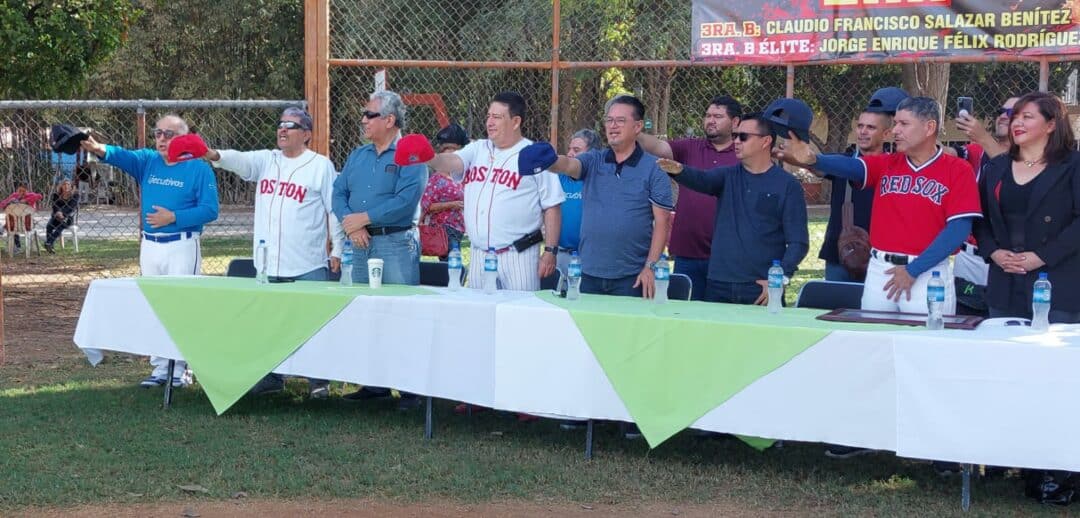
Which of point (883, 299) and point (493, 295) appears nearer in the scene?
point (883, 299)

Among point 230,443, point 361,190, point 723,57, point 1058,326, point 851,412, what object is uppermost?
point 723,57

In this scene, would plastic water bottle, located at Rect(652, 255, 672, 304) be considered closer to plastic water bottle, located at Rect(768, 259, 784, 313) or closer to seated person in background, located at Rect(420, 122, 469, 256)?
→ plastic water bottle, located at Rect(768, 259, 784, 313)

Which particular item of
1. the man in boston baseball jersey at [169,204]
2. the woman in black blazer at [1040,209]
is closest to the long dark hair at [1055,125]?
the woman in black blazer at [1040,209]

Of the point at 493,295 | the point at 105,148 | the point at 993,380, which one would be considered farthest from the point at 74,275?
the point at 993,380

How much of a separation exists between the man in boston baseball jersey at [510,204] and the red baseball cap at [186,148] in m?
1.40

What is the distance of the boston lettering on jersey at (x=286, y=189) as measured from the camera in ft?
24.4

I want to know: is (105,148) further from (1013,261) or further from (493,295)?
(1013,261)

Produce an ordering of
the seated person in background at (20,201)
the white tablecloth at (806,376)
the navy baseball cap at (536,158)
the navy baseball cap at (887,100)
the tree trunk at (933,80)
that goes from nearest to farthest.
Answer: the white tablecloth at (806,376)
the navy baseball cap at (536,158)
the navy baseball cap at (887,100)
the tree trunk at (933,80)
the seated person in background at (20,201)

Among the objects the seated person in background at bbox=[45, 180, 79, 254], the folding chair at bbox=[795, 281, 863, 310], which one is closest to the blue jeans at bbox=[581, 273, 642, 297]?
the folding chair at bbox=[795, 281, 863, 310]

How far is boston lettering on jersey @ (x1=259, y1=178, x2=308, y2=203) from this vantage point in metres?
7.43

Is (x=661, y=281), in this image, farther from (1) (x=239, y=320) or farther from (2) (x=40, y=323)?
(2) (x=40, y=323)

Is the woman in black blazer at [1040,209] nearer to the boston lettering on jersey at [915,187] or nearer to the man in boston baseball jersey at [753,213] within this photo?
the boston lettering on jersey at [915,187]

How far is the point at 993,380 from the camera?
4.82 metres

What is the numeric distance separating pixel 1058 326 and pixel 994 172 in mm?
822
